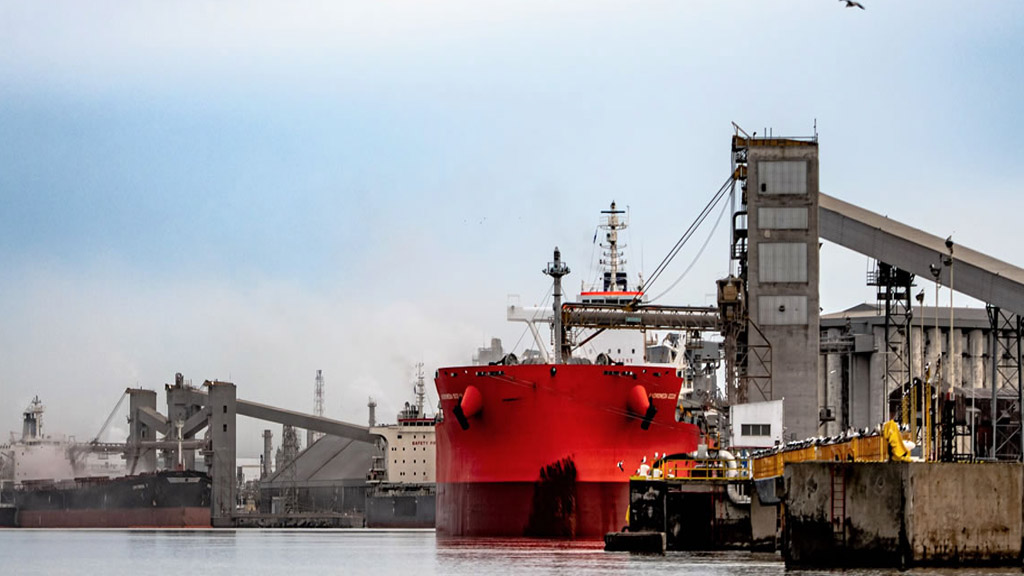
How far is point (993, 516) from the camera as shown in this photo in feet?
74.3

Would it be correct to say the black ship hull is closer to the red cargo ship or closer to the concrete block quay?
the red cargo ship

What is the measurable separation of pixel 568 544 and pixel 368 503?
60.2 meters

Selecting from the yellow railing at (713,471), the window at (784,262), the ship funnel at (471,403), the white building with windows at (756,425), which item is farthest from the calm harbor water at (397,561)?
the window at (784,262)

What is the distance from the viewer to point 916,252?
56.4m

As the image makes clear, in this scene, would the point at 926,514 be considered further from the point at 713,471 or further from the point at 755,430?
the point at 755,430

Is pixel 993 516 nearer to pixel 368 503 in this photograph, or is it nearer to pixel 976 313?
pixel 976 313

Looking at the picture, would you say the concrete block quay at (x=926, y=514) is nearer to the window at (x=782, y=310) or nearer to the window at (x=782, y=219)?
the window at (x=782, y=310)

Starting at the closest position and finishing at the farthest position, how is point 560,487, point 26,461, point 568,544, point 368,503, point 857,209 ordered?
point 568,544, point 560,487, point 857,209, point 368,503, point 26,461

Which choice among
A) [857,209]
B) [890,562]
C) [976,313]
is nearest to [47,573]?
[890,562]

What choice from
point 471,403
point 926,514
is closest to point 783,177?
point 471,403

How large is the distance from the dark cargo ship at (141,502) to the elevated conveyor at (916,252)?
56653mm

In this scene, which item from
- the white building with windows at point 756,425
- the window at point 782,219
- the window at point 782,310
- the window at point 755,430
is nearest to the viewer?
the white building with windows at point 756,425

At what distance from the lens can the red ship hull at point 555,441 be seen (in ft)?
143

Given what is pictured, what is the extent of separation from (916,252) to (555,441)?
19.5 meters
